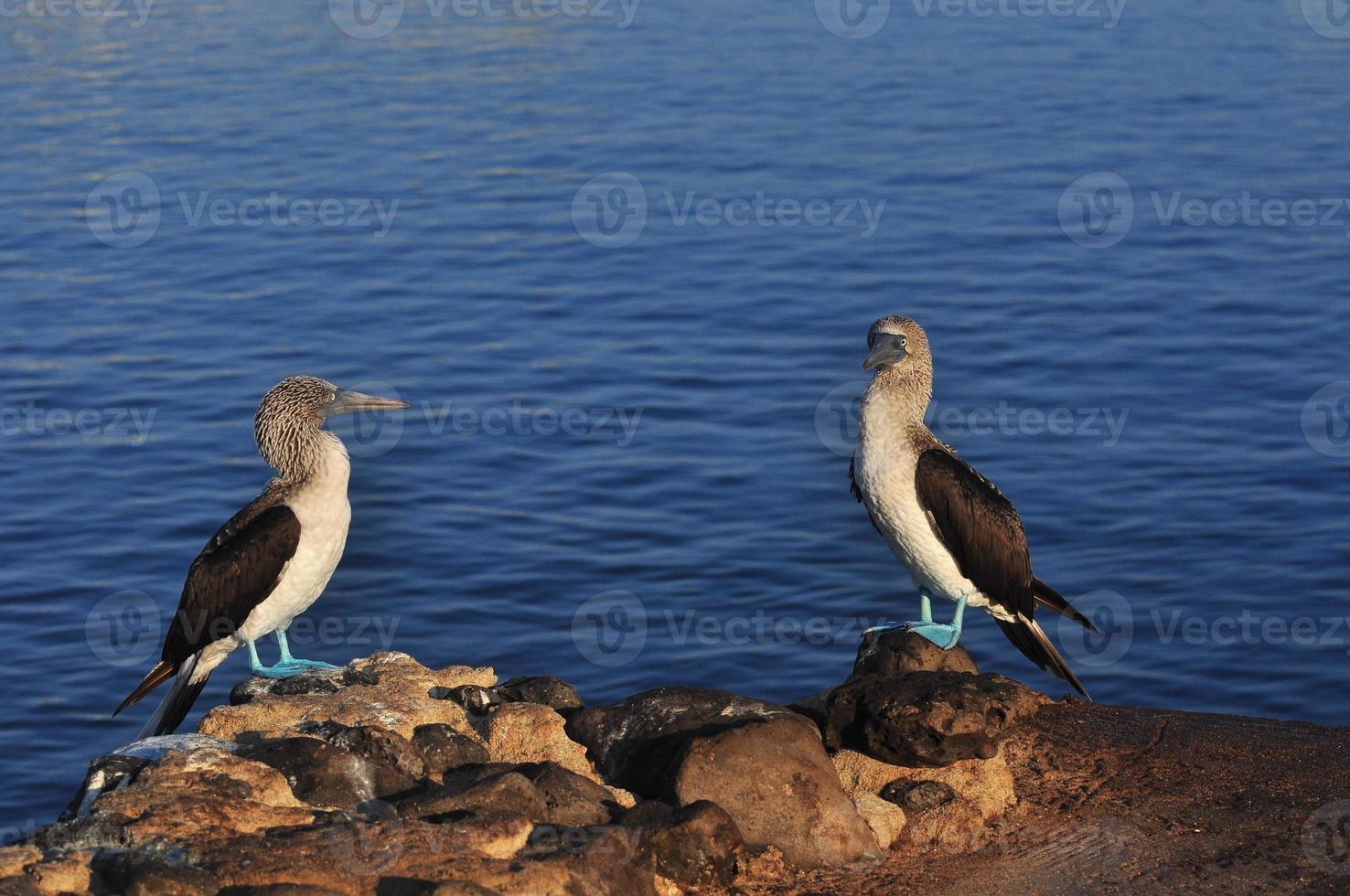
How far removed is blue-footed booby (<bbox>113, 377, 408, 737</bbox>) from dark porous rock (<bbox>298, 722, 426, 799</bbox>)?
1.41m

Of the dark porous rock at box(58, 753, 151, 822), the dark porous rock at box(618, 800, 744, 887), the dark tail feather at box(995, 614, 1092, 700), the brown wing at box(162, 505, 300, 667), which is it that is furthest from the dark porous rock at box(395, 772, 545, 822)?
the dark tail feather at box(995, 614, 1092, 700)

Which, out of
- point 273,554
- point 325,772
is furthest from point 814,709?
point 273,554

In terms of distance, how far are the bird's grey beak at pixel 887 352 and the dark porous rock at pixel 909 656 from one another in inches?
60.1

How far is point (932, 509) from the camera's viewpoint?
374 inches

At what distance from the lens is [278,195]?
24.7m

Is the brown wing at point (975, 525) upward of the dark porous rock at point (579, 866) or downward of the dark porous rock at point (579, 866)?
upward

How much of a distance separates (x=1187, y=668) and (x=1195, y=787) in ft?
15.8

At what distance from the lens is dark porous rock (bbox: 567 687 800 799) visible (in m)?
8.23

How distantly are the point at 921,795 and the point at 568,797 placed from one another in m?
1.87

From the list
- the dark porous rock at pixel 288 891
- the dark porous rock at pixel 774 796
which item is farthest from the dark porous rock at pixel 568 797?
the dark porous rock at pixel 288 891

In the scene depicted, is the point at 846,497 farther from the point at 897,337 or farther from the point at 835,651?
the point at 897,337

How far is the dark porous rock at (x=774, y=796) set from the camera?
25.4ft

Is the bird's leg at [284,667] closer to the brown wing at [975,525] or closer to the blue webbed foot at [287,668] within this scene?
the blue webbed foot at [287,668]

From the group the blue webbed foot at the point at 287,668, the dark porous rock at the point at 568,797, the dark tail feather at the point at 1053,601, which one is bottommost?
the dark porous rock at the point at 568,797
